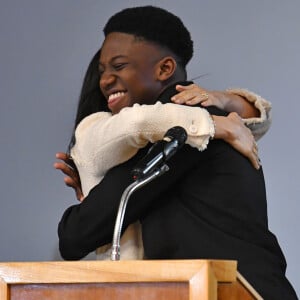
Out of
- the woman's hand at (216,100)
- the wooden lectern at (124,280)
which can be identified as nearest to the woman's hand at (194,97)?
the woman's hand at (216,100)

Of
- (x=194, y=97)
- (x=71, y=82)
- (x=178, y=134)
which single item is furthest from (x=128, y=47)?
(x=71, y=82)

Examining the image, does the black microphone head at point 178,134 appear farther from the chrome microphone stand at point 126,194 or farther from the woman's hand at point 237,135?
the woman's hand at point 237,135

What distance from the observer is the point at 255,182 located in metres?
1.89

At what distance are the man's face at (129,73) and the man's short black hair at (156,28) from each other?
0.07ft

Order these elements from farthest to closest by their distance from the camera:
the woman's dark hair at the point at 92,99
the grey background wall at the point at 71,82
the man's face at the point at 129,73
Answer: the grey background wall at the point at 71,82 < the woman's dark hair at the point at 92,99 < the man's face at the point at 129,73

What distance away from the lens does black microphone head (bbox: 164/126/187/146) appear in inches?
64.5

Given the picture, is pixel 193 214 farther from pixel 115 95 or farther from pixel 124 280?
pixel 124 280

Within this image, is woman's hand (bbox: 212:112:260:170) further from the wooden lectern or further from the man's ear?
the wooden lectern

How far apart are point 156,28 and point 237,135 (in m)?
0.33

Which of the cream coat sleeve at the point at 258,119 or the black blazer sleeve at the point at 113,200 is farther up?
the cream coat sleeve at the point at 258,119

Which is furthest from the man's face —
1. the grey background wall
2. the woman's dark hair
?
the grey background wall

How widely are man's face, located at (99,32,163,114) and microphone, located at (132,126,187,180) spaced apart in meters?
0.35

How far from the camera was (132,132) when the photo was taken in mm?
1774

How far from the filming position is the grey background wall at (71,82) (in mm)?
2793
